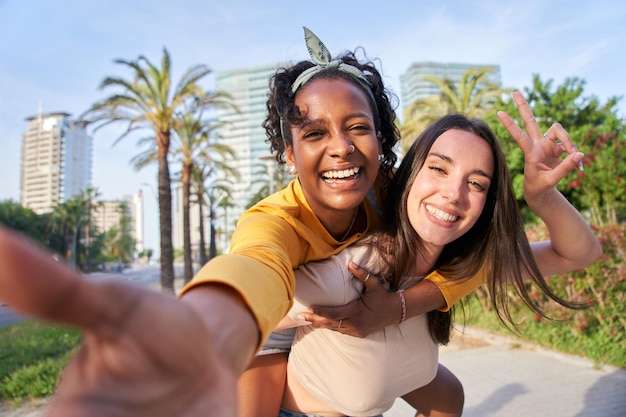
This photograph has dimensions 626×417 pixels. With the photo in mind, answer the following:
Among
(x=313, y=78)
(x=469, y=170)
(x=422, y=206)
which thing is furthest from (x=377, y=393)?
(x=313, y=78)

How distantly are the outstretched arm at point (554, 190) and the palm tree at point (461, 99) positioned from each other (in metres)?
15.8

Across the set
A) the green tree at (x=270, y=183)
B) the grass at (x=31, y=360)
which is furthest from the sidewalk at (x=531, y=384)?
the green tree at (x=270, y=183)

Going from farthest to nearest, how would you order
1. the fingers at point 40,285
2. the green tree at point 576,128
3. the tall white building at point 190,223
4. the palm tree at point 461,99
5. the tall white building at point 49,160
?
the tall white building at point 49,160, the tall white building at point 190,223, the palm tree at point 461,99, the green tree at point 576,128, the fingers at point 40,285

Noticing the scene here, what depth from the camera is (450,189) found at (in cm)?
177

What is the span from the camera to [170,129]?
16.2m

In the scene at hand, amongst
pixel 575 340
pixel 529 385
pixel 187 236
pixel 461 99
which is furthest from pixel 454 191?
pixel 187 236

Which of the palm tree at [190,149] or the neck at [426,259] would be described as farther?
the palm tree at [190,149]

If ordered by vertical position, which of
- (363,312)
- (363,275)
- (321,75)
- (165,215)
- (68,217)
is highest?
(68,217)

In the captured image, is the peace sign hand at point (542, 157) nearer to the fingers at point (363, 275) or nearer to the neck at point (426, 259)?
the neck at point (426, 259)

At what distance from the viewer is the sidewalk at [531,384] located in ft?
16.0

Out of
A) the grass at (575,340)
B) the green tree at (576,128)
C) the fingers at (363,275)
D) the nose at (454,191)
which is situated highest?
the green tree at (576,128)

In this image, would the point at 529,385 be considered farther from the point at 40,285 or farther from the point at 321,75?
the point at 40,285

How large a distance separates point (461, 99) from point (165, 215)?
1234cm

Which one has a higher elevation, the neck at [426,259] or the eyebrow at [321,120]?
the eyebrow at [321,120]
